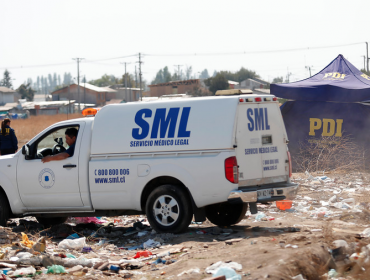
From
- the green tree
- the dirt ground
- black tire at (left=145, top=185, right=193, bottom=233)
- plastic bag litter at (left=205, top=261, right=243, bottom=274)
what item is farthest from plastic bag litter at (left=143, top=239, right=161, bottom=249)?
the green tree

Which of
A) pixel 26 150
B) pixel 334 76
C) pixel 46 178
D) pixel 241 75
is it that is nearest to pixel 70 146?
pixel 46 178

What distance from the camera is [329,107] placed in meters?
16.6

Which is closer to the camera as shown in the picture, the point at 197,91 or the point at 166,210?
the point at 166,210

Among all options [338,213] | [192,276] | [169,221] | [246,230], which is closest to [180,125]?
[169,221]

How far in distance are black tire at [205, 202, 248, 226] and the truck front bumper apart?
2.53ft

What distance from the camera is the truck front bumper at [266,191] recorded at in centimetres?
744

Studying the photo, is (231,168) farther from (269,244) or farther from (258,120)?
(269,244)

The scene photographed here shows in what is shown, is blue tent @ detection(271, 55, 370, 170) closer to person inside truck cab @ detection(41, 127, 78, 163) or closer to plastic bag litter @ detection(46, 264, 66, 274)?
person inside truck cab @ detection(41, 127, 78, 163)

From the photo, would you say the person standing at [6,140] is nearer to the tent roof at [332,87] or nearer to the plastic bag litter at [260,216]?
the plastic bag litter at [260,216]

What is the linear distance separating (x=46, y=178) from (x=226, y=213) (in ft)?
10.3

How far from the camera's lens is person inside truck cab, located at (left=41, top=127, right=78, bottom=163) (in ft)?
28.3

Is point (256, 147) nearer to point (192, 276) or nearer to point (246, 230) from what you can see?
point (246, 230)

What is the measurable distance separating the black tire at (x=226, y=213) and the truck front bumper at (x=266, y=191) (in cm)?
77

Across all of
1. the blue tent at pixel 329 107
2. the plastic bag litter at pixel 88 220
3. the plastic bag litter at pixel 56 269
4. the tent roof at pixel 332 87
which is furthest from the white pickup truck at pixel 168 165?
the blue tent at pixel 329 107
